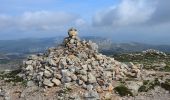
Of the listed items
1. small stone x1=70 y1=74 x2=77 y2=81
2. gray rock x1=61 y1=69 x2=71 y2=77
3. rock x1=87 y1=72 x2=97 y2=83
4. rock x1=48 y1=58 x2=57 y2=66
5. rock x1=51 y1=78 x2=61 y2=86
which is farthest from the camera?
rock x1=48 y1=58 x2=57 y2=66

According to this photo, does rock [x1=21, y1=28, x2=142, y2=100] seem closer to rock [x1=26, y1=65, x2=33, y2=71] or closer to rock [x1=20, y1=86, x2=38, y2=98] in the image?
rock [x1=26, y1=65, x2=33, y2=71]

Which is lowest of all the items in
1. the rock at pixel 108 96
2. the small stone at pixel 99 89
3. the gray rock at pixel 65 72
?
the rock at pixel 108 96

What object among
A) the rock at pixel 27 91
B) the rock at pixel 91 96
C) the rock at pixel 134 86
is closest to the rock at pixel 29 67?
the rock at pixel 27 91

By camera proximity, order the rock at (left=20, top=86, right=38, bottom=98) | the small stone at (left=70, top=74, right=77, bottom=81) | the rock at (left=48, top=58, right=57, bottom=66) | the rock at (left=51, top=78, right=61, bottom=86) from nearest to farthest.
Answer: the rock at (left=20, top=86, right=38, bottom=98)
the rock at (left=51, top=78, right=61, bottom=86)
the small stone at (left=70, top=74, right=77, bottom=81)
the rock at (left=48, top=58, right=57, bottom=66)

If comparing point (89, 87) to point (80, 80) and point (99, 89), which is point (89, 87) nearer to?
point (99, 89)

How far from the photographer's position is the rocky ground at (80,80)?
39250 millimetres

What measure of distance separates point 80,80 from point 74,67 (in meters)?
2.78

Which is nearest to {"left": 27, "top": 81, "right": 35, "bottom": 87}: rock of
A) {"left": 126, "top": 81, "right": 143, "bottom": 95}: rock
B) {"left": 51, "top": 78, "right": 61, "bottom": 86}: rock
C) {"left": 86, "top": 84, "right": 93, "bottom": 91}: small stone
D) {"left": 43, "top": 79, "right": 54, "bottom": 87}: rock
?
{"left": 43, "top": 79, "right": 54, "bottom": 87}: rock

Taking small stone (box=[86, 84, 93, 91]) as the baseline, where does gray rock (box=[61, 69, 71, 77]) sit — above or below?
above

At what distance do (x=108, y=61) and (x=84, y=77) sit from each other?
763cm

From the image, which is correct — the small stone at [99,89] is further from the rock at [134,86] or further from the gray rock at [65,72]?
the gray rock at [65,72]

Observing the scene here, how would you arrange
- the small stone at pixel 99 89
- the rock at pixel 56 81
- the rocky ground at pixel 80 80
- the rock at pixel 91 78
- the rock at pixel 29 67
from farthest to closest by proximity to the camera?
the rock at pixel 29 67 < the rock at pixel 56 81 < the rock at pixel 91 78 < the small stone at pixel 99 89 < the rocky ground at pixel 80 80

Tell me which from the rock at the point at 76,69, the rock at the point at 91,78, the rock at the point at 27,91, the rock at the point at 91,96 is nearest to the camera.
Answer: the rock at the point at 91,96

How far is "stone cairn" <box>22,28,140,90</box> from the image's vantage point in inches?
1607
